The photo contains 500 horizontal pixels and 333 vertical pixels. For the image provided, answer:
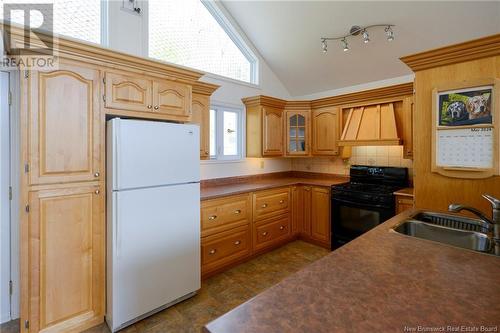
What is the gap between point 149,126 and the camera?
2.00 meters

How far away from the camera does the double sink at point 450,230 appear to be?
1350mm

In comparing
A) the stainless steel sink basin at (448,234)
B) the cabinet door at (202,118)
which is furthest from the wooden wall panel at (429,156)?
the cabinet door at (202,118)

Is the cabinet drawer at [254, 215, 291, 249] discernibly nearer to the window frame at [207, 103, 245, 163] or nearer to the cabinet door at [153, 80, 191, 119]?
the window frame at [207, 103, 245, 163]

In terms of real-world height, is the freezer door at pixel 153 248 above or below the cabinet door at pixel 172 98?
below

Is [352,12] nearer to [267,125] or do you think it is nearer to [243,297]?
[267,125]

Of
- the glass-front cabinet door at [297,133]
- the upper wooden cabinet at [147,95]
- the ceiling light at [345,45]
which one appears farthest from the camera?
the glass-front cabinet door at [297,133]

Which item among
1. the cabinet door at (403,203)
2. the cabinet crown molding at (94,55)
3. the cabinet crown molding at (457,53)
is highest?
the cabinet crown molding at (94,55)

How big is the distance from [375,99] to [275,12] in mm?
1673

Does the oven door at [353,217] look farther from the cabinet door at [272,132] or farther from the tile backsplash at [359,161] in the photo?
the cabinet door at [272,132]

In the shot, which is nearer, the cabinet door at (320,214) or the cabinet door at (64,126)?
the cabinet door at (64,126)

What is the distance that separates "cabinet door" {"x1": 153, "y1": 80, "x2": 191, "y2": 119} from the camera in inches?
86.4

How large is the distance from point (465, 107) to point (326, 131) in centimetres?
217

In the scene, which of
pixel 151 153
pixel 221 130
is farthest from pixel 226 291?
pixel 221 130

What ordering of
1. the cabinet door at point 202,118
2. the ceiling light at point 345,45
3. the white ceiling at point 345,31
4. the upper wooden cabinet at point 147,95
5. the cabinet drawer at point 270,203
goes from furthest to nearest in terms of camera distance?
the cabinet drawer at point 270,203
the ceiling light at point 345,45
the cabinet door at point 202,118
the white ceiling at point 345,31
the upper wooden cabinet at point 147,95
